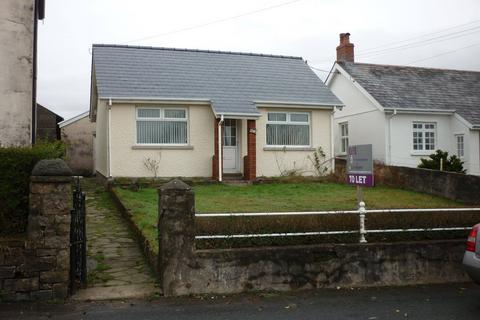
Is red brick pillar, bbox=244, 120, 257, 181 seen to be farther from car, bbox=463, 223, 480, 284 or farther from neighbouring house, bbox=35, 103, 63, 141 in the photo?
neighbouring house, bbox=35, 103, 63, 141

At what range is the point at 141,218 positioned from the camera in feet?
34.3

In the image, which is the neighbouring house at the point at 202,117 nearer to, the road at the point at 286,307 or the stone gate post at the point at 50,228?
the stone gate post at the point at 50,228

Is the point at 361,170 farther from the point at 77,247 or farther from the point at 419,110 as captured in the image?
the point at 419,110

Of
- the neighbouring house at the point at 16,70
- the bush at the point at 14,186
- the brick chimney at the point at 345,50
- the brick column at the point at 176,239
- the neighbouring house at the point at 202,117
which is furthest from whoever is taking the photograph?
the brick chimney at the point at 345,50

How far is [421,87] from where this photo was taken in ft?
80.8

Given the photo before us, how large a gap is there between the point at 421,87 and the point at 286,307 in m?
20.7

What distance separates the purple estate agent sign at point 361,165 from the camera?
813cm

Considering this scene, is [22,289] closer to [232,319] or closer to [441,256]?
[232,319]

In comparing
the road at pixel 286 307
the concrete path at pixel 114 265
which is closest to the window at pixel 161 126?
the concrete path at pixel 114 265

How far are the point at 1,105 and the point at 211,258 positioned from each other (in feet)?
24.2

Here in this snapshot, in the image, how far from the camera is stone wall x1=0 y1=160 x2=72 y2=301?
6.60m

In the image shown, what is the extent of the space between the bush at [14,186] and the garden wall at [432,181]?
41.1 ft

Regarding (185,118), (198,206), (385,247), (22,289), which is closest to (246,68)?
(185,118)

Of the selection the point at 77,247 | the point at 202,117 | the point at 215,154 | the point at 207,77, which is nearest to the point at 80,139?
the point at 207,77
